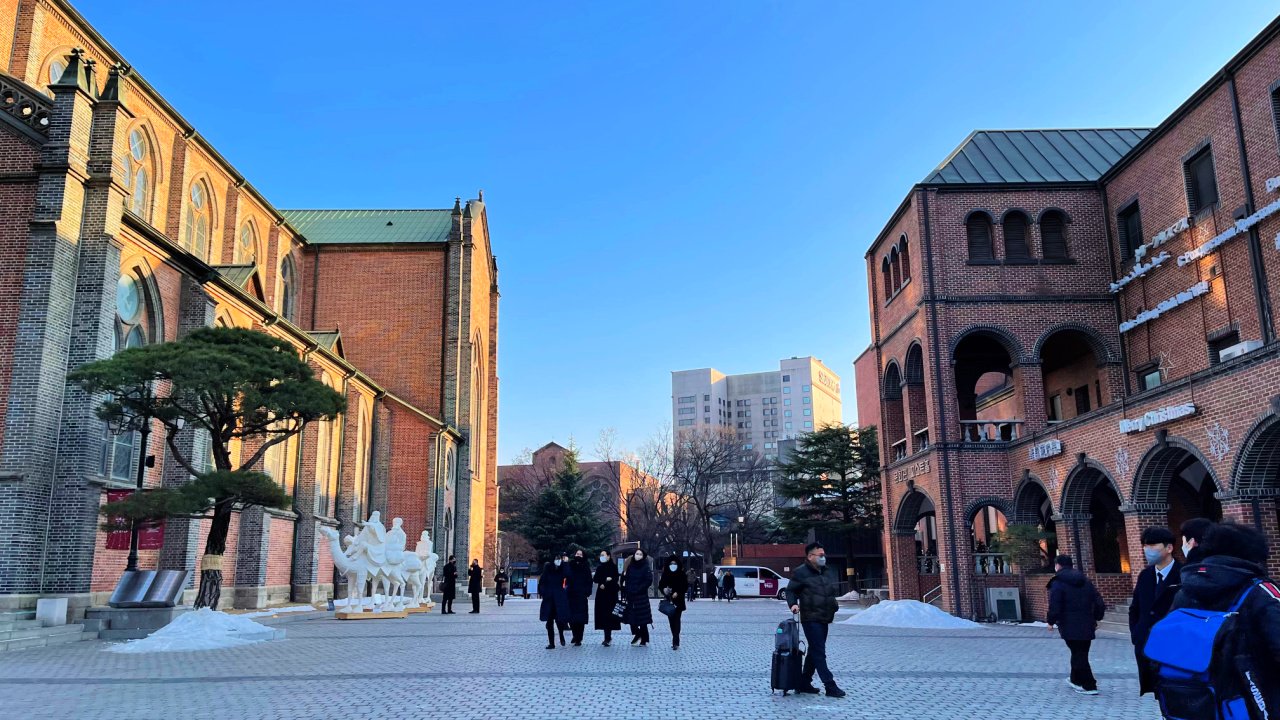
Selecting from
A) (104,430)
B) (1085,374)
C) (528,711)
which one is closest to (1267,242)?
(1085,374)

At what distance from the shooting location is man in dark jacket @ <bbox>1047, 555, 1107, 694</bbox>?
32.3 feet

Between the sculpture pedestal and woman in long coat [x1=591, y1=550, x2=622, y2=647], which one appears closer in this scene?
woman in long coat [x1=591, y1=550, x2=622, y2=647]

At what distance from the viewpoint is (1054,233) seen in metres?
27.1

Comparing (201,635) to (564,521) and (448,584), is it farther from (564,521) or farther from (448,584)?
(564,521)

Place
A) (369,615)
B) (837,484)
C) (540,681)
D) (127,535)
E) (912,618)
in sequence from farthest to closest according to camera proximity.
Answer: (837,484) → (369,615) → (912,618) → (127,535) → (540,681)

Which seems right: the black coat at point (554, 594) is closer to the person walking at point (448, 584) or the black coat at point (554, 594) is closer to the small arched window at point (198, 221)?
the person walking at point (448, 584)

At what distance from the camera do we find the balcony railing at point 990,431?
2619cm

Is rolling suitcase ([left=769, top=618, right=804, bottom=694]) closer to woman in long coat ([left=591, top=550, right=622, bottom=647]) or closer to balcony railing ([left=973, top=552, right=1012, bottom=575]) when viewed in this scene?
woman in long coat ([left=591, top=550, right=622, bottom=647])

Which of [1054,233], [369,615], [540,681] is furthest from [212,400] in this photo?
[1054,233]

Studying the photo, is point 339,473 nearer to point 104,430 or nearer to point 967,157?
point 104,430

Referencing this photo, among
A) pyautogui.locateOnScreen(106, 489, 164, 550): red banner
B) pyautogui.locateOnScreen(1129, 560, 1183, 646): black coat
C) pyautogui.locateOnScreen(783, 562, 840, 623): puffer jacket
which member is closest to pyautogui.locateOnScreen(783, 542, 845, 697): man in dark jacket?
pyautogui.locateOnScreen(783, 562, 840, 623): puffer jacket

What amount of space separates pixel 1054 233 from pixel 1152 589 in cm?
2201

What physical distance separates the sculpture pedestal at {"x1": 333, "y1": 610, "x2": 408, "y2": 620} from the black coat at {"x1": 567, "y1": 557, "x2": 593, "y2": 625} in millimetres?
10140

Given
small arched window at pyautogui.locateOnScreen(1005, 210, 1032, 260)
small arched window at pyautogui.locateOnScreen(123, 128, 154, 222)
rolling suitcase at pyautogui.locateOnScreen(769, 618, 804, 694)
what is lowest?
rolling suitcase at pyautogui.locateOnScreen(769, 618, 804, 694)
